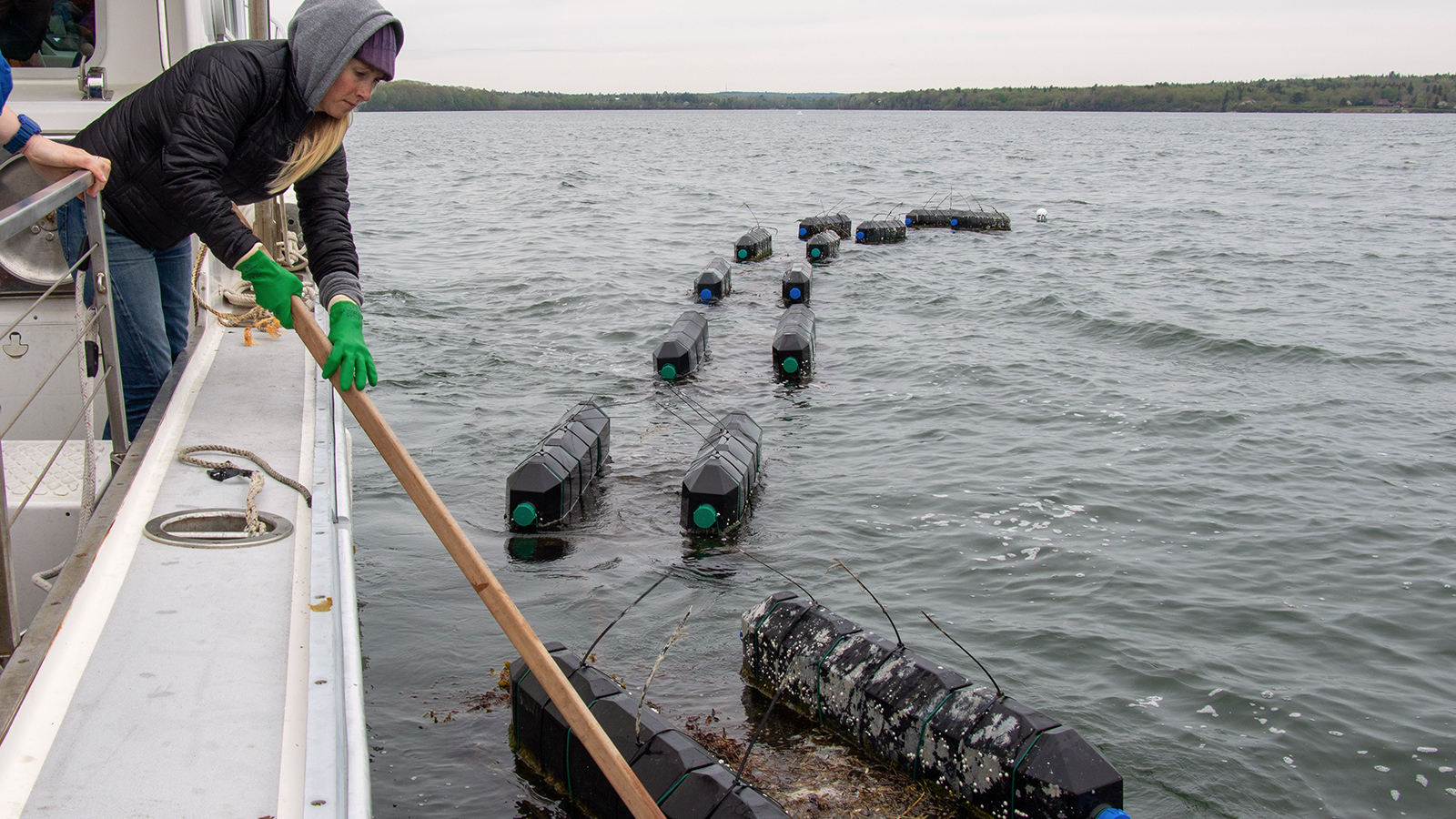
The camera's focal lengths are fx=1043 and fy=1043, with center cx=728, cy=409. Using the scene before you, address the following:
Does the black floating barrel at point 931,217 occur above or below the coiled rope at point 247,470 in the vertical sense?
above

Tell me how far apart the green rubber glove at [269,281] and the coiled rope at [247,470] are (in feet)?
2.02

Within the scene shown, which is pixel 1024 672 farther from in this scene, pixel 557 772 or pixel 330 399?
pixel 330 399

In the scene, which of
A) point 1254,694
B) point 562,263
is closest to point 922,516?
point 1254,694

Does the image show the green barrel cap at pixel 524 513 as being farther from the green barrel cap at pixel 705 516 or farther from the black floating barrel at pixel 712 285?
the black floating barrel at pixel 712 285

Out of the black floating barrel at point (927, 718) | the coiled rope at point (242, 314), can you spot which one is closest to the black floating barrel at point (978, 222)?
the black floating barrel at point (927, 718)

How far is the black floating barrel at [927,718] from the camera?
4.94 metres

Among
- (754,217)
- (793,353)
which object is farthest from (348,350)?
(754,217)

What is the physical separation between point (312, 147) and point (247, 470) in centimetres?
126

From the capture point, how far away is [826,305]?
1991cm

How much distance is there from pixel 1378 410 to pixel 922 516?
24.2ft

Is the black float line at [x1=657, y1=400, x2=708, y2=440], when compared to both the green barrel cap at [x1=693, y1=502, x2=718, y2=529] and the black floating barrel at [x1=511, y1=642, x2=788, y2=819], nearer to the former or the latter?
the green barrel cap at [x1=693, y1=502, x2=718, y2=529]

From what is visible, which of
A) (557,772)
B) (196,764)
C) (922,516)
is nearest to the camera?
(196,764)

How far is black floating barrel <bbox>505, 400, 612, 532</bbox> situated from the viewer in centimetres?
863

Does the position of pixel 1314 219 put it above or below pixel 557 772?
above
